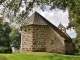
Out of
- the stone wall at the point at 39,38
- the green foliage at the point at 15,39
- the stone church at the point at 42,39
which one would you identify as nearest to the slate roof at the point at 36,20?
the stone church at the point at 42,39

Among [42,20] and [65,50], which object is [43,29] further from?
[65,50]

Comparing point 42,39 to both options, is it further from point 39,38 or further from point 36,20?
point 36,20

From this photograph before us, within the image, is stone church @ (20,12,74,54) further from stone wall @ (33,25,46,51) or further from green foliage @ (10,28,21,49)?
green foliage @ (10,28,21,49)

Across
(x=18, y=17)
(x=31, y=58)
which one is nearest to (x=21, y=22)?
(x=18, y=17)

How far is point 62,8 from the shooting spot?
89.2ft

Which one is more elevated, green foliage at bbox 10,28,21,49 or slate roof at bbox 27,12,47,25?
slate roof at bbox 27,12,47,25

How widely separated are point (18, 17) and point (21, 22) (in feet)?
2.12

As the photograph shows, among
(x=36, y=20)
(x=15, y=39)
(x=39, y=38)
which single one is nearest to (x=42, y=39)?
(x=39, y=38)

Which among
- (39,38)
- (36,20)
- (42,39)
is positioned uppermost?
(36,20)

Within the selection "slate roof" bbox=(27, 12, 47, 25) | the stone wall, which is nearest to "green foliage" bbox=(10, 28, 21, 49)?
"slate roof" bbox=(27, 12, 47, 25)

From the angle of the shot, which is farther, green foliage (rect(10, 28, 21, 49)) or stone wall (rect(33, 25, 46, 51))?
green foliage (rect(10, 28, 21, 49))

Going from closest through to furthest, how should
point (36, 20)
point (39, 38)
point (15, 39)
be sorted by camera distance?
point (39, 38) → point (36, 20) → point (15, 39)

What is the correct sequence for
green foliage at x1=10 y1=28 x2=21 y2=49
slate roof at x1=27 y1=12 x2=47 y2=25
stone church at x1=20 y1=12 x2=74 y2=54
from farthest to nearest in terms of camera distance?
green foliage at x1=10 y1=28 x2=21 y2=49 < slate roof at x1=27 y1=12 x2=47 y2=25 < stone church at x1=20 y1=12 x2=74 y2=54

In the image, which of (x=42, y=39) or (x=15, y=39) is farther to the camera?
(x=15, y=39)
